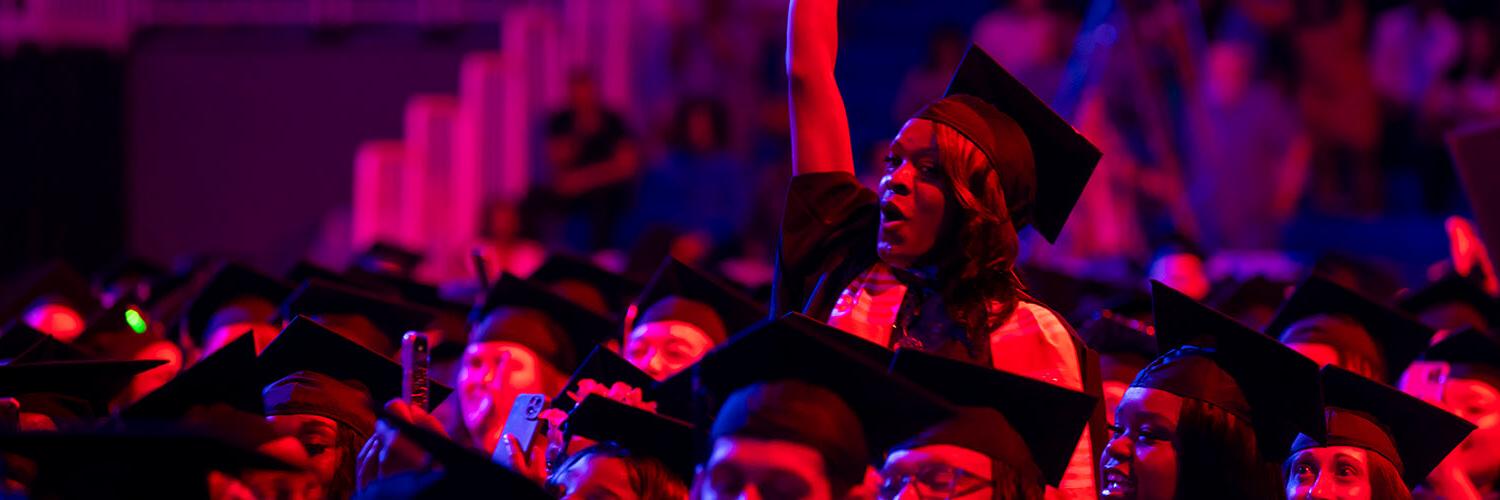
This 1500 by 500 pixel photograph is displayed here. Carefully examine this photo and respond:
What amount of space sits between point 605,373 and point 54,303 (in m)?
2.99

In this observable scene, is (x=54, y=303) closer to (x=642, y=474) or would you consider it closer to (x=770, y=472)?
(x=642, y=474)

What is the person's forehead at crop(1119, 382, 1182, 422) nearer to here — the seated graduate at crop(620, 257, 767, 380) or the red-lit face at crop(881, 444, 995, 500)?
the red-lit face at crop(881, 444, 995, 500)

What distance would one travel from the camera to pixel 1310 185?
1020 centimetres

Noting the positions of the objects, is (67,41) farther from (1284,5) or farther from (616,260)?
(1284,5)

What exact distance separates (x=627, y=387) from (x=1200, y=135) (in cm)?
703

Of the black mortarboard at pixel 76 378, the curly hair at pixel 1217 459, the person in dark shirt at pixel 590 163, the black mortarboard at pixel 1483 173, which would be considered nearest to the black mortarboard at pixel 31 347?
the black mortarboard at pixel 76 378

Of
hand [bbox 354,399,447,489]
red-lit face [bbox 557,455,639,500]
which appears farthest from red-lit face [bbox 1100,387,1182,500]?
hand [bbox 354,399,447,489]

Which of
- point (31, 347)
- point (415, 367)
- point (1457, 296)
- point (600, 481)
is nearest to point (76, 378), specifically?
point (31, 347)

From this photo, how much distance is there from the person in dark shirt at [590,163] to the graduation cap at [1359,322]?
6.59 metres

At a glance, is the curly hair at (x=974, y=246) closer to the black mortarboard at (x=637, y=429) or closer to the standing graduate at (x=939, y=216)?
the standing graduate at (x=939, y=216)

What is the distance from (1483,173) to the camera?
5102 mm

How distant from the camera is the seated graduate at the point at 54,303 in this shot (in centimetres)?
570

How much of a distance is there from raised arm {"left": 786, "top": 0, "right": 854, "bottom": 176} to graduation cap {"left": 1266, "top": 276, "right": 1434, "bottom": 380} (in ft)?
5.43

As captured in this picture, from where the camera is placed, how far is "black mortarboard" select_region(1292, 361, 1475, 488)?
3607mm
